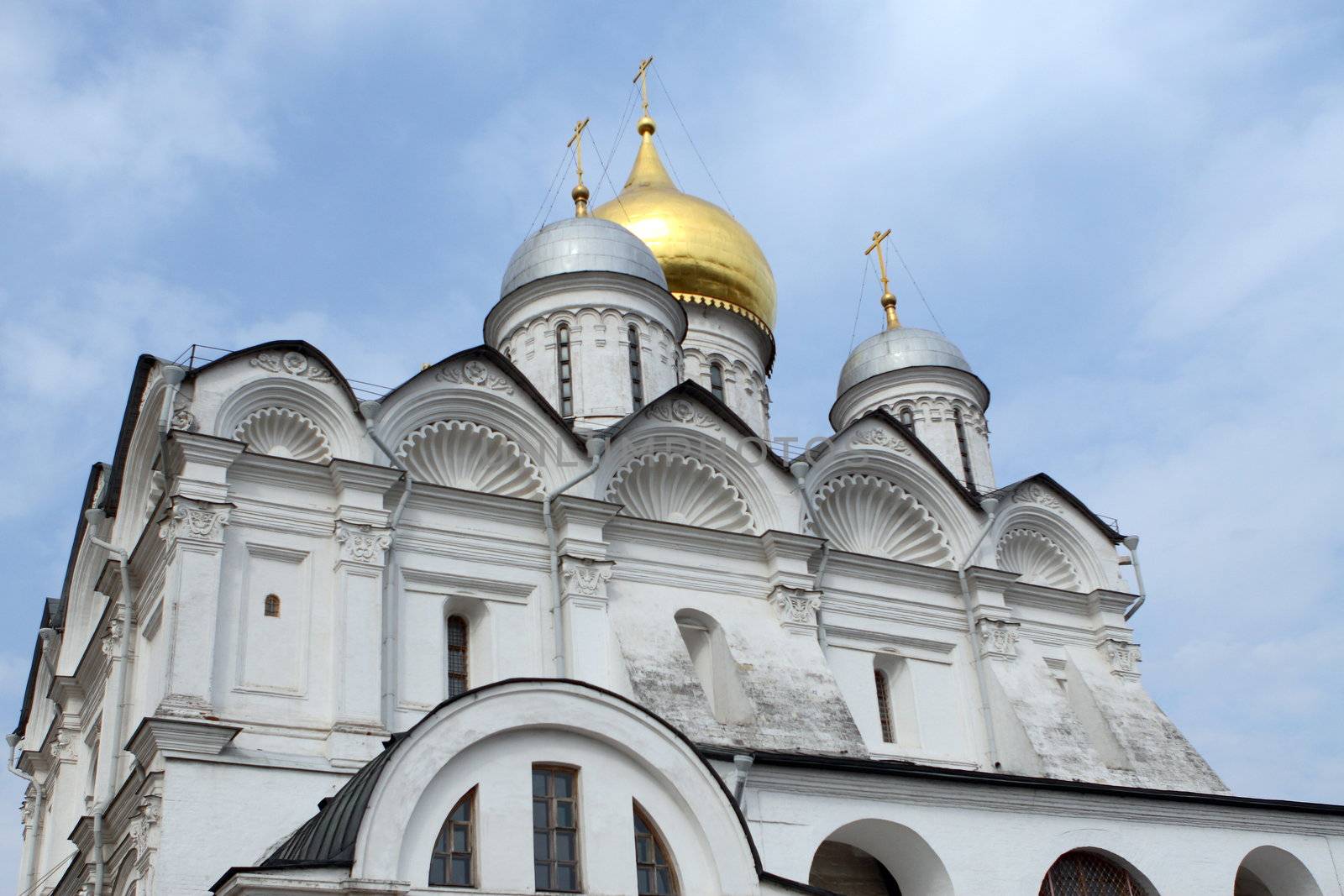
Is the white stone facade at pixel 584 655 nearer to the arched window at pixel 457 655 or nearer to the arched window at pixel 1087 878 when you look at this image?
the arched window at pixel 457 655

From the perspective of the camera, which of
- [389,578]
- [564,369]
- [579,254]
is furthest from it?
[579,254]

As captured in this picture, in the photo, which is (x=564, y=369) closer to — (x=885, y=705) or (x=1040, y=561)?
(x=885, y=705)

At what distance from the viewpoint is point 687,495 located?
59.2ft

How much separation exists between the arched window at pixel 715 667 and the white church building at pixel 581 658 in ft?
0.14

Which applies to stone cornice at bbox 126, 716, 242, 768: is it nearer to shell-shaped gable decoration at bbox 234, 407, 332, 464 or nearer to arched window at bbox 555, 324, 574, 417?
shell-shaped gable decoration at bbox 234, 407, 332, 464

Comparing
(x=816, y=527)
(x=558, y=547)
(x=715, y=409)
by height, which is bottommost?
(x=558, y=547)

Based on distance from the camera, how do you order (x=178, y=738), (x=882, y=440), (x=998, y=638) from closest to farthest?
(x=178, y=738) < (x=998, y=638) < (x=882, y=440)

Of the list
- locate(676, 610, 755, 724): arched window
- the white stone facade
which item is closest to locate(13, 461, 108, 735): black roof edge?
the white stone facade

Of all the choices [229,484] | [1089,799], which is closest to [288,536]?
[229,484]

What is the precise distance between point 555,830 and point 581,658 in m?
4.94

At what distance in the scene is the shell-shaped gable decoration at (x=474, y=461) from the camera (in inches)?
659

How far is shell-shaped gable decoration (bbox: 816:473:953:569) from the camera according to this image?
62.6 ft

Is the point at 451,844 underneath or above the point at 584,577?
underneath

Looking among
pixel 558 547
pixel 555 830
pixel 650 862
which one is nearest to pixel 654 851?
pixel 650 862
